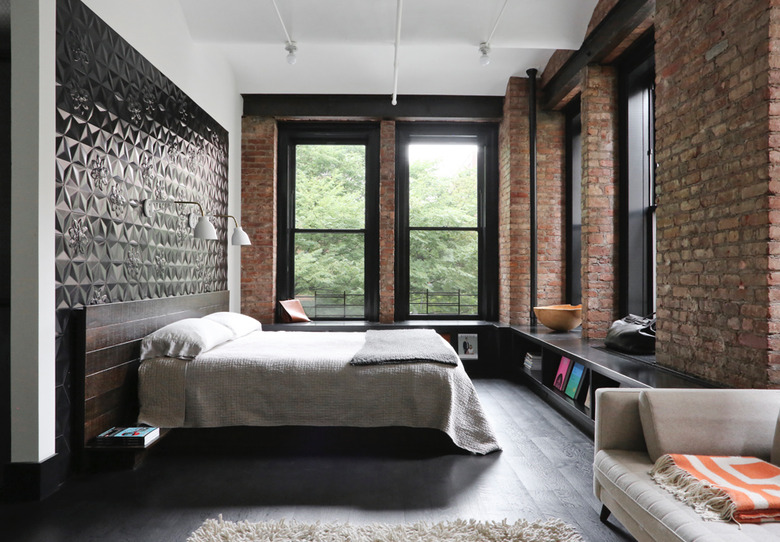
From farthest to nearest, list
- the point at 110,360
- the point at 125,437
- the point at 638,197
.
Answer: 1. the point at 638,197
2. the point at 110,360
3. the point at 125,437

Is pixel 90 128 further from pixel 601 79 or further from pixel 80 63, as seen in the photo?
pixel 601 79

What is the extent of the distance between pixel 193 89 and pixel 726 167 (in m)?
4.01

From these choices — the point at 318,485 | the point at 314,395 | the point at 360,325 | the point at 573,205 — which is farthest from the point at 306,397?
the point at 573,205

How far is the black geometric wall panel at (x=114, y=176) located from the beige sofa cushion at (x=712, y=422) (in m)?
2.89

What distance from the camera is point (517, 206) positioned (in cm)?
561

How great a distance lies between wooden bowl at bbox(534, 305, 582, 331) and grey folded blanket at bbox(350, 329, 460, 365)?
1339 millimetres

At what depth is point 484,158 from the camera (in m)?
6.16

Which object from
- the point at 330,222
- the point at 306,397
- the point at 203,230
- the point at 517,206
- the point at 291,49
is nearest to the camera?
the point at 306,397

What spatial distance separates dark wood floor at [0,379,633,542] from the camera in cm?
233

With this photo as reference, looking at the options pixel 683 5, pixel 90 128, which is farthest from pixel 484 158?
pixel 90 128

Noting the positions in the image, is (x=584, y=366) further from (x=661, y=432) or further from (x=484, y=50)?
(x=484, y=50)

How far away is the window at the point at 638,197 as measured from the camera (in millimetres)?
4359

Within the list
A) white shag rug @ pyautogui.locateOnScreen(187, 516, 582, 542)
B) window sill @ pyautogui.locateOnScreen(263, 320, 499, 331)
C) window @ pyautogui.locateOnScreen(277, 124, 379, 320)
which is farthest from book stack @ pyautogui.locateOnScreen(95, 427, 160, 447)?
window @ pyautogui.locateOnScreen(277, 124, 379, 320)

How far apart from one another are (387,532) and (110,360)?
1949mm
